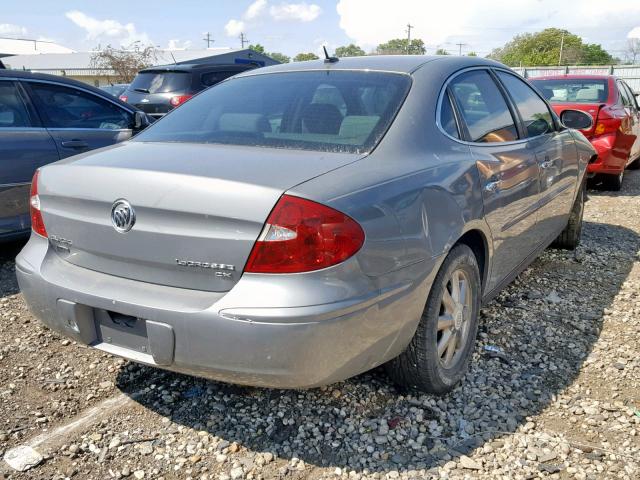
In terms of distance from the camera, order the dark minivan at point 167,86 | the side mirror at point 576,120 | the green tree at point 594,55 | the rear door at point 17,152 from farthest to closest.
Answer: the green tree at point 594,55 < the dark minivan at point 167,86 < the side mirror at point 576,120 < the rear door at point 17,152

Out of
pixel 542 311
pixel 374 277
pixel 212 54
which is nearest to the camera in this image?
pixel 374 277

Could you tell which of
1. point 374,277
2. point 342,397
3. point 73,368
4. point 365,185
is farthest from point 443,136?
point 73,368

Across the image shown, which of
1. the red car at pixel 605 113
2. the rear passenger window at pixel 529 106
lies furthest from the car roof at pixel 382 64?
the red car at pixel 605 113

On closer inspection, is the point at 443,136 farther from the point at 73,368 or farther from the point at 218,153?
the point at 73,368

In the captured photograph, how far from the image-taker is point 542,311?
3828mm

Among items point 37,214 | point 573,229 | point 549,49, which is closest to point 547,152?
point 573,229

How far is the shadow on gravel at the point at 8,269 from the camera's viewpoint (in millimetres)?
4164

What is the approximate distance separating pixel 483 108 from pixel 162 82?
22.7 feet

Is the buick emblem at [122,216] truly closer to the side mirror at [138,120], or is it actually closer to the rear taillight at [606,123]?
the side mirror at [138,120]

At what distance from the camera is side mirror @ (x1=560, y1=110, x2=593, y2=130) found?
15.0ft

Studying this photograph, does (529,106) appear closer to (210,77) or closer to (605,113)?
(605,113)

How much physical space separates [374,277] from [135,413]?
52.6 inches

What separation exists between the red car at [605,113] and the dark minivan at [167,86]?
16.5ft

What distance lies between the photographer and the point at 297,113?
275 centimetres
